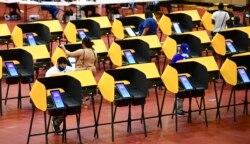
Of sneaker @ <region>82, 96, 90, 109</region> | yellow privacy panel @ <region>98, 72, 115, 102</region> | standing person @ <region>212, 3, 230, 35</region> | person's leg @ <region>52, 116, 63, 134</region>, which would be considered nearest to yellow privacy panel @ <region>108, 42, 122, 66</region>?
sneaker @ <region>82, 96, 90, 109</region>

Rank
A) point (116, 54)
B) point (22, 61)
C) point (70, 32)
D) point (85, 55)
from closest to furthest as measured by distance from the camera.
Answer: point (22, 61) < point (85, 55) < point (116, 54) < point (70, 32)

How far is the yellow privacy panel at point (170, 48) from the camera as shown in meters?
17.9

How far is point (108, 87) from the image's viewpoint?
13.7 metres

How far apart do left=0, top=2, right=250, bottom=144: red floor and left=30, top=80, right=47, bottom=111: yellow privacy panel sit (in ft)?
3.32

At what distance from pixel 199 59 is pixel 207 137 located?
2.14m

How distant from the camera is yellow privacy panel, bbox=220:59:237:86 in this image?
15.2 m

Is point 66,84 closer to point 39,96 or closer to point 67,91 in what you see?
point 67,91

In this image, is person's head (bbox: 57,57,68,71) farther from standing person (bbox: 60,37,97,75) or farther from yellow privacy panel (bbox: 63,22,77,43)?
yellow privacy panel (bbox: 63,22,77,43)

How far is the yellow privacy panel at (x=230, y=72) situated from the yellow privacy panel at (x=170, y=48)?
2748 mm

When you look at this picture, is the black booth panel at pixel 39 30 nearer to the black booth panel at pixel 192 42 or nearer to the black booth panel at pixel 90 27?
the black booth panel at pixel 90 27

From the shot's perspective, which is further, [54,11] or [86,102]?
[54,11]

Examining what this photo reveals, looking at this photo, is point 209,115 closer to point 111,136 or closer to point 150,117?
point 150,117

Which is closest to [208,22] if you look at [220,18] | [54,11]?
[220,18]

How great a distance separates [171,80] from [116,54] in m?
3.11
